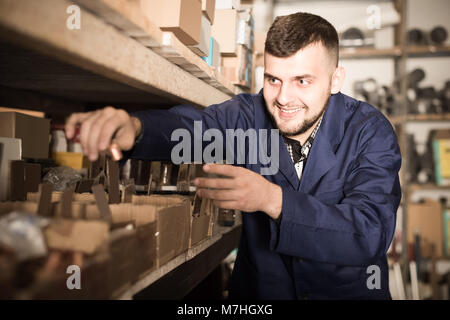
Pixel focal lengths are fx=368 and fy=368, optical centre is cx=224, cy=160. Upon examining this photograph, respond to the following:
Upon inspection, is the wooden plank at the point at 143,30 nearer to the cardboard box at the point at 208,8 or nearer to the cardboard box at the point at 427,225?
the cardboard box at the point at 208,8

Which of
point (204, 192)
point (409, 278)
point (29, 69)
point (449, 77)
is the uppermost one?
point (449, 77)

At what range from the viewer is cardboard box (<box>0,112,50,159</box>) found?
121cm

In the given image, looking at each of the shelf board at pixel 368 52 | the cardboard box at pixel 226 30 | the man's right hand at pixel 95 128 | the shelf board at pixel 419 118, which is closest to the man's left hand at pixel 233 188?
the man's right hand at pixel 95 128

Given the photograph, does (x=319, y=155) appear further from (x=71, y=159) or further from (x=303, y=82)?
(x=71, y=159)

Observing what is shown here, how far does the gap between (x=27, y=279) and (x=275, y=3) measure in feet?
11.6

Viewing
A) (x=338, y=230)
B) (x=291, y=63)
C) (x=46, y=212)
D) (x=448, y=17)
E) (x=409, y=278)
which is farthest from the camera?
(x=448, y=17)

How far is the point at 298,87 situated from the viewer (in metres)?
1.20

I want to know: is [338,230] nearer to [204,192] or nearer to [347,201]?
[347,201]

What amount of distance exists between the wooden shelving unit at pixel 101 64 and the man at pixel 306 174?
11cm

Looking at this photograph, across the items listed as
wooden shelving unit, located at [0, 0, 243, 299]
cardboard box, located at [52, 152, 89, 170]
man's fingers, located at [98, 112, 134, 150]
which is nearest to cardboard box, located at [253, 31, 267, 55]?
wooden shelving unit, located at [0, 0, 243, 299]

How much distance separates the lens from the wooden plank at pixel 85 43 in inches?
19.7

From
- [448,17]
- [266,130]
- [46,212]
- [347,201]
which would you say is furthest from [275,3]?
[46,212]

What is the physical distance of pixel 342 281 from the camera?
1230 millimetres

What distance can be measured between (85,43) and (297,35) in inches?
28.8
